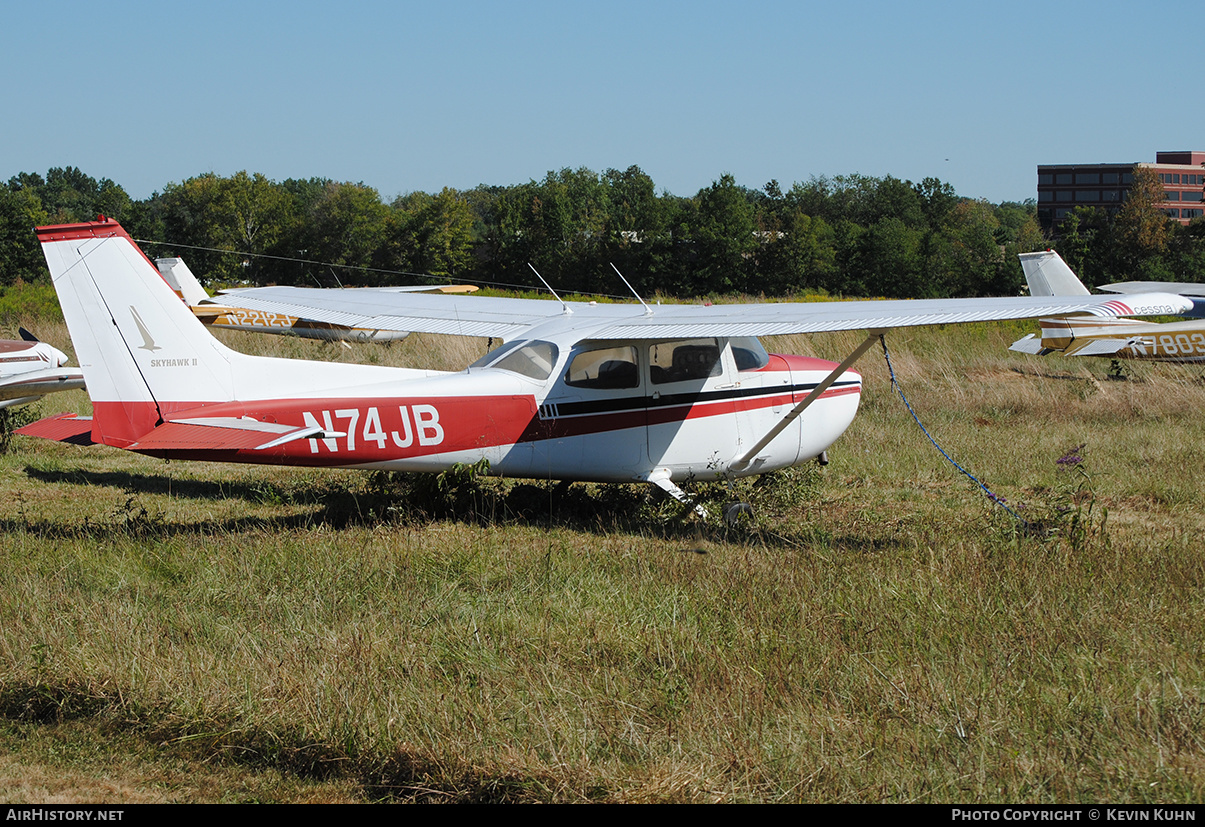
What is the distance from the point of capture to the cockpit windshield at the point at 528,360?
759cm

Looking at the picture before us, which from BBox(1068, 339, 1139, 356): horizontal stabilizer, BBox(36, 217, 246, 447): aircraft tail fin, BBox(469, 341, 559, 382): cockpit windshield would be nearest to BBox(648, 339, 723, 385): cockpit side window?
BBox(469, 341, 559, 382): cockpit windshield

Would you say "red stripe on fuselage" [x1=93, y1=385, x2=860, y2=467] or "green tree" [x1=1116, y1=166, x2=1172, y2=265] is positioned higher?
"green tree" [x1=1116, y1=166, x2=1172, y2=265]

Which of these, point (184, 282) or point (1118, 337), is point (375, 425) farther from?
point (184, 282)

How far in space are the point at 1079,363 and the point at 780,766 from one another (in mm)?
19618

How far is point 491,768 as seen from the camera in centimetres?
344

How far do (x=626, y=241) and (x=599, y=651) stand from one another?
6358 centimetres

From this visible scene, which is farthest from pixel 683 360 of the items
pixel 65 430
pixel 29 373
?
pixel 29 373

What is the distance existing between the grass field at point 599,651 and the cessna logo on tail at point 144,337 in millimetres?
1412

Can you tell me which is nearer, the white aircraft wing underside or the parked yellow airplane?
the parked yellow airplane

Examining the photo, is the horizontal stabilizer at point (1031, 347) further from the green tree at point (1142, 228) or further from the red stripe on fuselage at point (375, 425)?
the green tree at point (1142, 228)

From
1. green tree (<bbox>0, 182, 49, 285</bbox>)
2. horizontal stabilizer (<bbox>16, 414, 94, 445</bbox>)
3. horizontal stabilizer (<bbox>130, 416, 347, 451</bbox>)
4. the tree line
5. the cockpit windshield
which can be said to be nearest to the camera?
horizontal stabilizer (<bbox>130, 416, 347, 451</bbox>)

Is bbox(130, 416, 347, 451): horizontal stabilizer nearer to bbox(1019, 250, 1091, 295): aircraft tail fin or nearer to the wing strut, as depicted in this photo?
the wing strut

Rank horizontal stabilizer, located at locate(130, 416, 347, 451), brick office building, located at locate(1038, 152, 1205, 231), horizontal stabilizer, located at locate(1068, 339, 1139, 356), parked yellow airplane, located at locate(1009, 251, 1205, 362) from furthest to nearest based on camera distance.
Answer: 1. brick office building, located at locate(1038, 152, 1205, 231)
2. horizontal stabilizer, located at locate(1068, 339, 1139, 356)
3. parked yellow airplane, located at locate(1009, 251, 1205, 362)
4. horizontal stabilizer, located at locate(130, 416, 347, 451)

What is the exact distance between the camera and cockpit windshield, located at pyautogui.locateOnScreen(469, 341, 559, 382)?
7.59 metres
